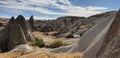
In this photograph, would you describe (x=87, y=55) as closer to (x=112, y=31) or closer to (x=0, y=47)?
(x=112, y=31)

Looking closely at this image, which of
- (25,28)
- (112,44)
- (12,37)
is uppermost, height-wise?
(112,44)

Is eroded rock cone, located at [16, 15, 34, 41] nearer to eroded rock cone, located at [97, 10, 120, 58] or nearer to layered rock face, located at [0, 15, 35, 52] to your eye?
layered rock face, located at [0, 15, 35, 52]

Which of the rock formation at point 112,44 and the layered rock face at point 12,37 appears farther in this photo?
the layered rock face at point 12,37

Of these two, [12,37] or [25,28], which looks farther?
[25,28]

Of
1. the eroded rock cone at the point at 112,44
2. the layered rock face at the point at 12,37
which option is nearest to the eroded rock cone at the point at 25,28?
the layered rock face at the point at 12,37

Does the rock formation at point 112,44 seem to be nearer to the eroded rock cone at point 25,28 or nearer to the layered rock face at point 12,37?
the layered rock face at point 12,37

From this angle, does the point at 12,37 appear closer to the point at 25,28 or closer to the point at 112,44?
the point at 25,28

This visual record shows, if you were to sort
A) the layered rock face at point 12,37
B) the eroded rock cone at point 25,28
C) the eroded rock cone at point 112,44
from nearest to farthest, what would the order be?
the eroded rock cone at point 112,44 → the layered rock face at point 12,37 → the eroded rock cone at point 25,28

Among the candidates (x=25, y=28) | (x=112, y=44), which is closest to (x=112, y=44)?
(x=112, y=44)

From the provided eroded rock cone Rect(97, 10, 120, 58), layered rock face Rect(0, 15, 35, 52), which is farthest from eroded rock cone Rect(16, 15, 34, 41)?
eroded rock cone Rect(97, 10, 120, 58)

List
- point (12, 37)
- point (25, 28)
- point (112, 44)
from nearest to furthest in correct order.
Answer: point (112, 44) < point (12, 37) < point (25, 28)

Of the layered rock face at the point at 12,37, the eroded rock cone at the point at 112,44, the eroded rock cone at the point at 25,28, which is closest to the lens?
the eroded rock cone at the point at 112,44

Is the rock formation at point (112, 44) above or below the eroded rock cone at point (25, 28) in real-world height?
above

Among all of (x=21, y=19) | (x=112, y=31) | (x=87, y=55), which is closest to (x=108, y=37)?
(x=112, y=31)
